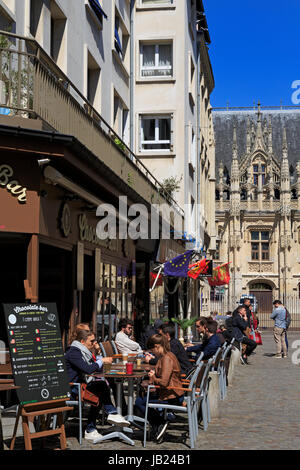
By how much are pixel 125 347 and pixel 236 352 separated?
24.8 ft

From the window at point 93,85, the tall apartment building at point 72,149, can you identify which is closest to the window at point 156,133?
the tall apartment building at point 72,149

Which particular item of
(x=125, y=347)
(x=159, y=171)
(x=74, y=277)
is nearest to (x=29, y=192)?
(x=74, y=277)

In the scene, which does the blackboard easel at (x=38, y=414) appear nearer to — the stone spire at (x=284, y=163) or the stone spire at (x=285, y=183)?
the stone spire at (x=285, y=183)

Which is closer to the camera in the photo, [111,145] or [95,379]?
[95,379]

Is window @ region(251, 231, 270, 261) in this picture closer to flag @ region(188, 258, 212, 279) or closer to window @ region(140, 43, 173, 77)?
window @ region(140, 43, 173, 77)

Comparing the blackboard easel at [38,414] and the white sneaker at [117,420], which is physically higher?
the blackboard easel at [38,414]

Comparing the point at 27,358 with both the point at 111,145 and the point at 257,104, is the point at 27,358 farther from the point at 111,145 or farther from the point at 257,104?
the point at 257,104

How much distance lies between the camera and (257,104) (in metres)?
83.0

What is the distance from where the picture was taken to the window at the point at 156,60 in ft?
90.1

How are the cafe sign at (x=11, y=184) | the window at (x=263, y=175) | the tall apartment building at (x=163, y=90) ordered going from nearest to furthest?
the cafe sign at (x=11, y=184) → the tall apartment building at (x=163, y=90) → the window at (x=263, y=175)

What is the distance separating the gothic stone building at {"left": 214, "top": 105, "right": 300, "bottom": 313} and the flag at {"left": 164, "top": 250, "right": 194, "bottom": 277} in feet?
157

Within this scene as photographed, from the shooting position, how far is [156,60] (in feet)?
90.6

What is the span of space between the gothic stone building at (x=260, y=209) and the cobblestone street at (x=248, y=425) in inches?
2163

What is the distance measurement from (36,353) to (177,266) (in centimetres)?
1455
